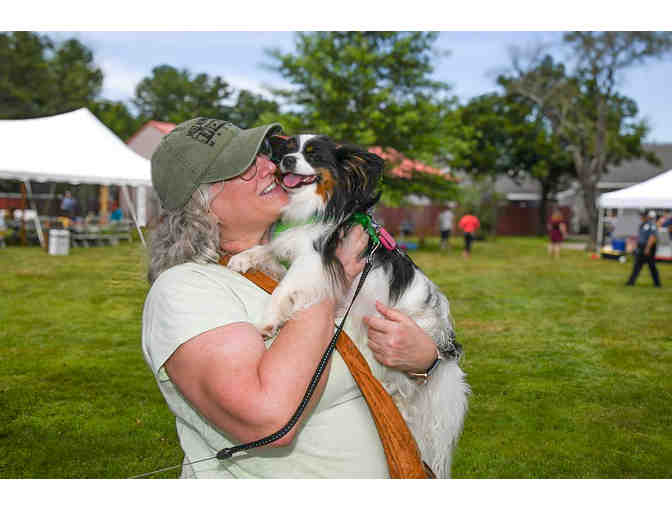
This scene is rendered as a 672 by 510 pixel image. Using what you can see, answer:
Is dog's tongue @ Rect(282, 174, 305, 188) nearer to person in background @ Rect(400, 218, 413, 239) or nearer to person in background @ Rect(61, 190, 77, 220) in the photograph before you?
person in background @ Rect(61, 190, 77, 220)

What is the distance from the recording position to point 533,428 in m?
4.84


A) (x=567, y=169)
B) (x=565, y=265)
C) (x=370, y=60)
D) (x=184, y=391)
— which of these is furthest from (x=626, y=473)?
(x=567, y=169)

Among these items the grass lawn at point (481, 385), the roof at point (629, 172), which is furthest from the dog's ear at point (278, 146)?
the roof at point (629, 172)

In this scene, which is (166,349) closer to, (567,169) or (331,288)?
(331,288)

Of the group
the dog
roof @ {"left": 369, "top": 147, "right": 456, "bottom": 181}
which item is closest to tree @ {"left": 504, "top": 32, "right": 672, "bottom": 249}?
roof @ {"left": 369, "top": 147, "right": 456, "bottom": 181}

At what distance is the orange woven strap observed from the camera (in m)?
1.64

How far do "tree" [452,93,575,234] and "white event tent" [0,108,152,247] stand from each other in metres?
29.3

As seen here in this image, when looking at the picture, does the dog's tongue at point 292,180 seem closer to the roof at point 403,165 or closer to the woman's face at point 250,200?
the woman's face at point 250,200

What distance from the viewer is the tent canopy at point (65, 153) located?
9.62 metres

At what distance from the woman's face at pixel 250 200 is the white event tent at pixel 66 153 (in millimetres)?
7662

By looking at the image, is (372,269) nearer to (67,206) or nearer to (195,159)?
(195,159)

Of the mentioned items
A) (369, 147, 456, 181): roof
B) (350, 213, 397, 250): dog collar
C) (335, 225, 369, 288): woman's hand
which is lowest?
(335, 225, 369, 288): woman's hand

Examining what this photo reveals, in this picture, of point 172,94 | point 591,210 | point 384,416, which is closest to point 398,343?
point 384,416

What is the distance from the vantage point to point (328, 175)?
2.27 m
